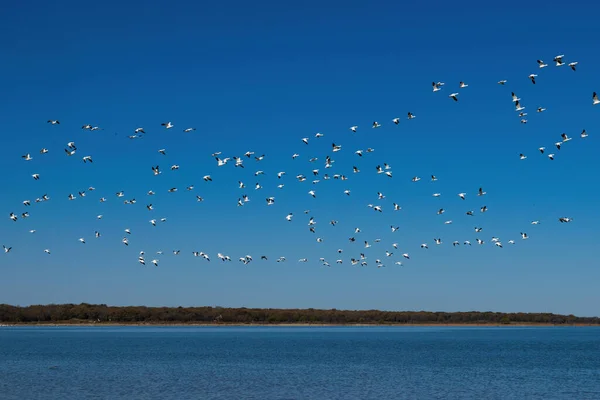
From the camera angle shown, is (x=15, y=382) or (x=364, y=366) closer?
(x=15, y=382)

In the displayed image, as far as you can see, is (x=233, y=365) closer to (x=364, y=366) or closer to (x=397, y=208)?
(x=364, y=366)

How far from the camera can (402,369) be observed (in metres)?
64.6

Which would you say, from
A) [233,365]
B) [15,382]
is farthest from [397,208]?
[15,382]

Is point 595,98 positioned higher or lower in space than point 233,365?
higher

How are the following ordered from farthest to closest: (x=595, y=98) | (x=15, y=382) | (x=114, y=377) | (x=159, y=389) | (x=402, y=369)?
(x=402, y=369) < (x=114, y=377) < (x=15, y=382) < (x=159, y=389) < (x=595, y=98)

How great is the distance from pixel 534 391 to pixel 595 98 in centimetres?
1854

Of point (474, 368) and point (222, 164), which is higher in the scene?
point (222, 164)

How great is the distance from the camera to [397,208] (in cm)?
5853

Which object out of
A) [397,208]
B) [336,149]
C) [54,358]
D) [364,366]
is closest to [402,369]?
[364,366]

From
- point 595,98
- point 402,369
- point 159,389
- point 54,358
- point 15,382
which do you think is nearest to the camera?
point 595,98

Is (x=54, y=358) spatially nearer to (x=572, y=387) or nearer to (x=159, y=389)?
(x=159, y=389)

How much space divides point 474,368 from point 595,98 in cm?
3047

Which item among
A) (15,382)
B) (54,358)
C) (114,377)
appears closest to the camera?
(15,382)

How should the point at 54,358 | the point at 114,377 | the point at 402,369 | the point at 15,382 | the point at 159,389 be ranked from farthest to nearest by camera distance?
1. the point at 54,358
2. the point at 402,369
3. the point at 114,377
4. the point at 15,382
5. the point at 159,389
